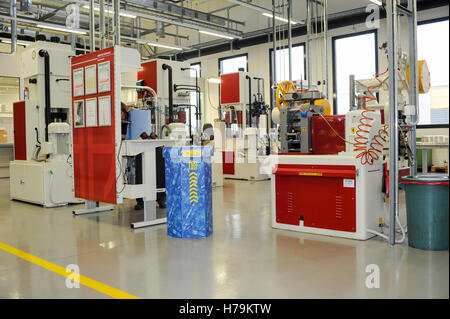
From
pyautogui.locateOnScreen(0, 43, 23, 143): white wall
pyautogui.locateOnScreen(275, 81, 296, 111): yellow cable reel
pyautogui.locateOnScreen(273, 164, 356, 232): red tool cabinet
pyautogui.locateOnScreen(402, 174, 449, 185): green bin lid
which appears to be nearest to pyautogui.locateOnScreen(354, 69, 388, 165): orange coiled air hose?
pyautogui.locateOnScreen(273, 164, 356, 232): red tool cabinet

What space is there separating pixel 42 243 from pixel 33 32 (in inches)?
397

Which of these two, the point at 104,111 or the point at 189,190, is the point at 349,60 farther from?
the point at 189,190

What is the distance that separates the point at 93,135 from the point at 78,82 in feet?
2.47

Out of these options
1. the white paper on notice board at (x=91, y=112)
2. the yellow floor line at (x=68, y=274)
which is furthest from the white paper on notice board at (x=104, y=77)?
the yellow floor line at (x=68, y=274)

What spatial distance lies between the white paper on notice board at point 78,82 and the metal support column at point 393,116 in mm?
3497

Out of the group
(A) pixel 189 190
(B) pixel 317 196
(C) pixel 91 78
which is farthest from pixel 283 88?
(C) pixel 91 78

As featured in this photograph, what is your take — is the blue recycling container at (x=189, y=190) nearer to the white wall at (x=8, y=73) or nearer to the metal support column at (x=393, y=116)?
the metal support column at (x=393, y=116)

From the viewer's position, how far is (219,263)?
3164 millimetres

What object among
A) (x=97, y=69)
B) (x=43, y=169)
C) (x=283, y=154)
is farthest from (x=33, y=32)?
(x=283, y=154)

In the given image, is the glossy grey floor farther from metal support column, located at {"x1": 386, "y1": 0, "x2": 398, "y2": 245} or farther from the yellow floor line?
metal support column, located at {"x1": 386, "y1": 0, "x2": 398, "y2": 245}

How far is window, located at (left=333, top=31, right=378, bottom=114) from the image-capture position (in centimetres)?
A: 1052

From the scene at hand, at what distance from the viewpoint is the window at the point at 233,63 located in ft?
43.7

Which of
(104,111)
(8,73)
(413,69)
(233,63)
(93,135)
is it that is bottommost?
(93,135)

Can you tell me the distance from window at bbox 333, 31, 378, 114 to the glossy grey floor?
715 cm
